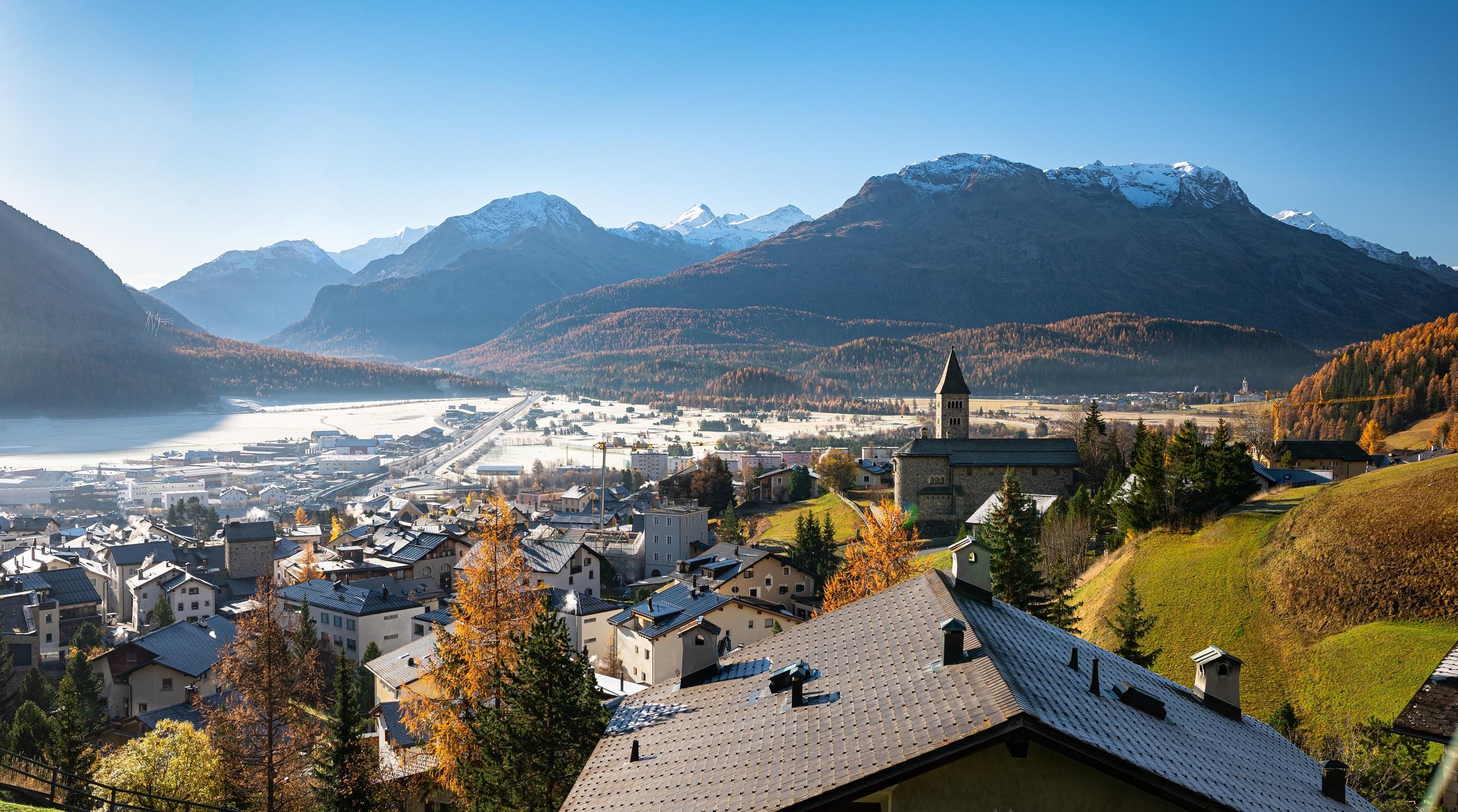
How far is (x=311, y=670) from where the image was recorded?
130 ft

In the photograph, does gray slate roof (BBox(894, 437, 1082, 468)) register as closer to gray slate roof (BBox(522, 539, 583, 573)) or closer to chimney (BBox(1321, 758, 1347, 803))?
gray slate roof (BBox(522, 539, 583, 573))

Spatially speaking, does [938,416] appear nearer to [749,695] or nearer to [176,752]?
[176,752]

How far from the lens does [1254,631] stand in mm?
27750

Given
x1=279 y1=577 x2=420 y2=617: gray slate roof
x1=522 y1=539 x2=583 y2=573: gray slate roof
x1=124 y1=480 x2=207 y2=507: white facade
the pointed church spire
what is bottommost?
x1=124 y1=480 x2=207 y2=507: white facade

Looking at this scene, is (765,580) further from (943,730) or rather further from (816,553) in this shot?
(943,730)

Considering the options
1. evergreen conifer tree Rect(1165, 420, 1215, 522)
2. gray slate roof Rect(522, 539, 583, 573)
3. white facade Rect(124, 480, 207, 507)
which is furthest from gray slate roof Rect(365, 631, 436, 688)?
white facade Rect(124, 480, 207, 507)

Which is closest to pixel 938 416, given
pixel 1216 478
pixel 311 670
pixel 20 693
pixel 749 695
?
pixel 1216 478

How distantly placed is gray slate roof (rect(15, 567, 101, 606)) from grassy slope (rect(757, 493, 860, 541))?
46.1m

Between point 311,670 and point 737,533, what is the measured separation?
32.8m

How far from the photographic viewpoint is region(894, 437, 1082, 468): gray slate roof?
66625 millimetres

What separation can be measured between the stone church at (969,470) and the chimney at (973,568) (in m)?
53.7

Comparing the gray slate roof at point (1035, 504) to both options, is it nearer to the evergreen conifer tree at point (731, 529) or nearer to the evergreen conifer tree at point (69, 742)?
the evergreen conifer tree at point (731, 529)

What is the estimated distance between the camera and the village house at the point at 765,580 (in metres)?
46.1

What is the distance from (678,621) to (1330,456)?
176ft
